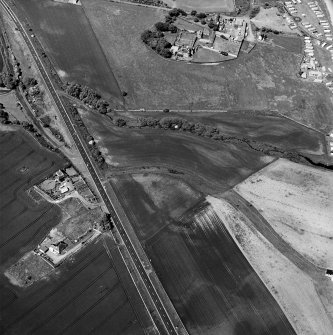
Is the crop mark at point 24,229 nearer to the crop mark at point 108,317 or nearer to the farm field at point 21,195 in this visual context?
the farm field at point 21,195

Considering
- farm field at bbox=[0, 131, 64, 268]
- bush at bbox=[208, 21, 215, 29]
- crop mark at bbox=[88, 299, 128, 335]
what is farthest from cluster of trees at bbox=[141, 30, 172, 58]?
crop mark at bbox=[88, 299, 128, 335]

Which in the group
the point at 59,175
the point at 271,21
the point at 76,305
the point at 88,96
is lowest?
the point at 76,305

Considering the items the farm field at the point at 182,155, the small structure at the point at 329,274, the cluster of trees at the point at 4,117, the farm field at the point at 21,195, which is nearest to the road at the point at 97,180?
the farm field at the point at 182,155

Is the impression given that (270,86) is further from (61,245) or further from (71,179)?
(61,245)

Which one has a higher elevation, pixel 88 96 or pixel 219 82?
pixel 88 96

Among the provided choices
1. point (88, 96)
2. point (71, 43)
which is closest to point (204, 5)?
point (71, 43)

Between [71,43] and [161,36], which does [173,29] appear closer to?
[161,36]

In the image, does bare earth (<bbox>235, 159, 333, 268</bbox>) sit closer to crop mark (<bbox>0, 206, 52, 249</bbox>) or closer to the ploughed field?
the ploughed field
